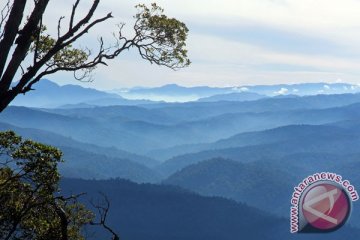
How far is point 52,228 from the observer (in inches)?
747

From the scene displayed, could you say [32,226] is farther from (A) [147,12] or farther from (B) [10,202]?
(A) [147,12]

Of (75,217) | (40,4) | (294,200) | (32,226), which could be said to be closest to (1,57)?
(40,4)

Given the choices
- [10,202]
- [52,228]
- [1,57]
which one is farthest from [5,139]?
[1,57]

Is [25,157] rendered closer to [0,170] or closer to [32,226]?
[0,170]

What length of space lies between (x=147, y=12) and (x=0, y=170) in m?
8.21

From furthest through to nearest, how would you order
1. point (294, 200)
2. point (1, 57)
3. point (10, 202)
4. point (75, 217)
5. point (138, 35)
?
point (294, 200) < point (75, 217) < point (10, 202) < point (138, 35) < point (1, 57)

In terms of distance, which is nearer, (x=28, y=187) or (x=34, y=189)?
(x=34, y=189)

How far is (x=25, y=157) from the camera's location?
18.9 m

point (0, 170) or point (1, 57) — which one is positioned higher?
point (1, 57)

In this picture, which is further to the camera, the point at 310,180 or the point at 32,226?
the point at 310,180

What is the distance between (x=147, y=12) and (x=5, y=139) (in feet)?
24.5

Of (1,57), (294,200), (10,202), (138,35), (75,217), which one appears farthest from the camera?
(294,200)

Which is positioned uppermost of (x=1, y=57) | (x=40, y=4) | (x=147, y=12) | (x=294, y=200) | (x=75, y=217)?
(x=147, y=12)

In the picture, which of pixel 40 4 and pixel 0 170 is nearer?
pixel 40 4
